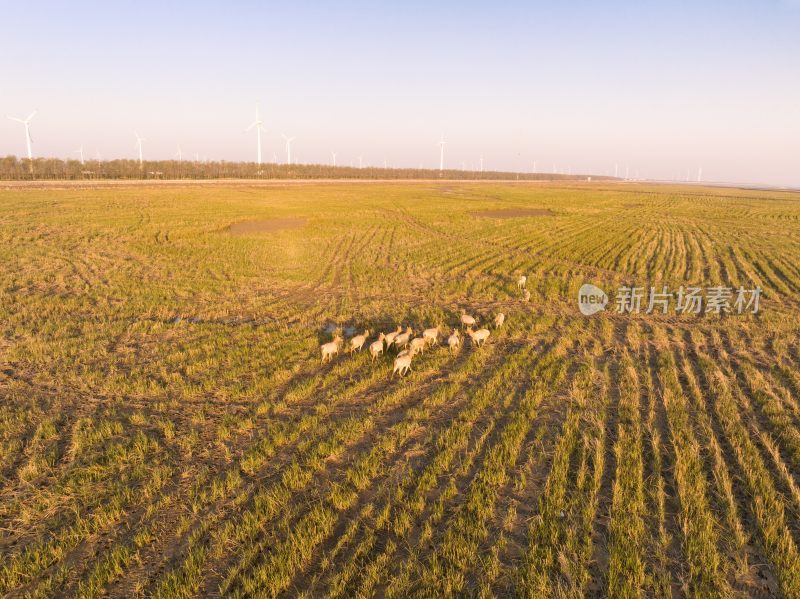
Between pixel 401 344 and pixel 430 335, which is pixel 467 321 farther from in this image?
pixel 401 344

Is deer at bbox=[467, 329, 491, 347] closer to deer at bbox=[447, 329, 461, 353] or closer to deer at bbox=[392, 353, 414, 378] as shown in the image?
deer at bbox=[447, 329, 461, 353]

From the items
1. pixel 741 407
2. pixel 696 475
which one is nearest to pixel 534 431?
pixel 696 475

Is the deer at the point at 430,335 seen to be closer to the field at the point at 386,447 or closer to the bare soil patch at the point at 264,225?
the field at the point at 386,447

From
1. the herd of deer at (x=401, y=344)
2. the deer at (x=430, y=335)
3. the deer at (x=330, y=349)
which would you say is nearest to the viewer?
the herd of deer at (x=401, y=344)

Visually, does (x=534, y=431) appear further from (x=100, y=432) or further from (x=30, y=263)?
(x=30, y=263)

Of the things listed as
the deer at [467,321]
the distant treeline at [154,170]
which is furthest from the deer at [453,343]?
the distant treeline at [154,170]
